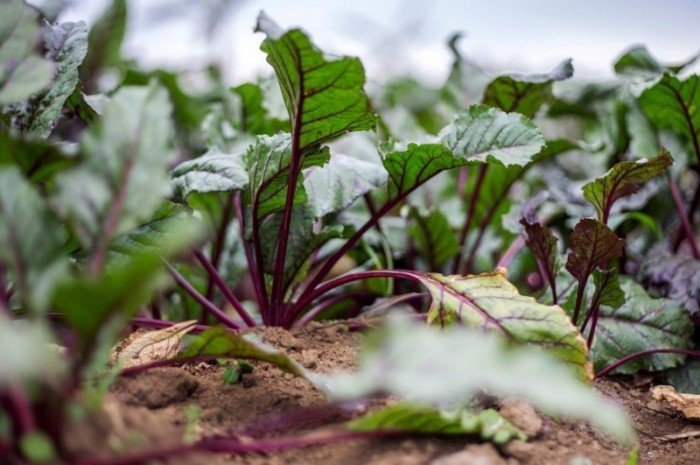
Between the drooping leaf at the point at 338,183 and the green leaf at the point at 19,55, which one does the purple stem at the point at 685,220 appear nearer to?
the drooping leaf at the point at 338,183

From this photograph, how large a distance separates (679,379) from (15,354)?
1256 millimetres

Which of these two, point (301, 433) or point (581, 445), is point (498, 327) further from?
point (301, 433)

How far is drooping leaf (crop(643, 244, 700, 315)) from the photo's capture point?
54.7 inches

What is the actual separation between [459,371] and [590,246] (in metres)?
0.57

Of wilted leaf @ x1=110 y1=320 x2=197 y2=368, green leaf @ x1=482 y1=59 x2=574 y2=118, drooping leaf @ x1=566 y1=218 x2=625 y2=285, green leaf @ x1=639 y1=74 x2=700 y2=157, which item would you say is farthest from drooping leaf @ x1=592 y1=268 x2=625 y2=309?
wilted leaf @ x1=110 y1=320 x2=197 y2=368

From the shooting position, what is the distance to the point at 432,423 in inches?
30.1

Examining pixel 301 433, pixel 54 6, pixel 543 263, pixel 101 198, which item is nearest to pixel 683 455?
pixel 543 263

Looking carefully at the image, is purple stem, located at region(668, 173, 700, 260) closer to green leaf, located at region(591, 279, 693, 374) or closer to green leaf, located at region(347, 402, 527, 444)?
green leaf, located at region(591, 279, 693, 374)

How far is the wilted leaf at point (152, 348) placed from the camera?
1.04 meters

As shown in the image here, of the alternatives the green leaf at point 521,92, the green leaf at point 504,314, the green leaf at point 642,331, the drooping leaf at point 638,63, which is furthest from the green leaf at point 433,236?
the drooping leaf at point 638,63

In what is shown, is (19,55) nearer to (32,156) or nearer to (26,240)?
(32,156)

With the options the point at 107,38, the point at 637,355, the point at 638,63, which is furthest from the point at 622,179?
the point at 107,38

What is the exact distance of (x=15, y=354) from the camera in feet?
1.65

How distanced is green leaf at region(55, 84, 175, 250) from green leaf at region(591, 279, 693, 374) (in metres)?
0.96
